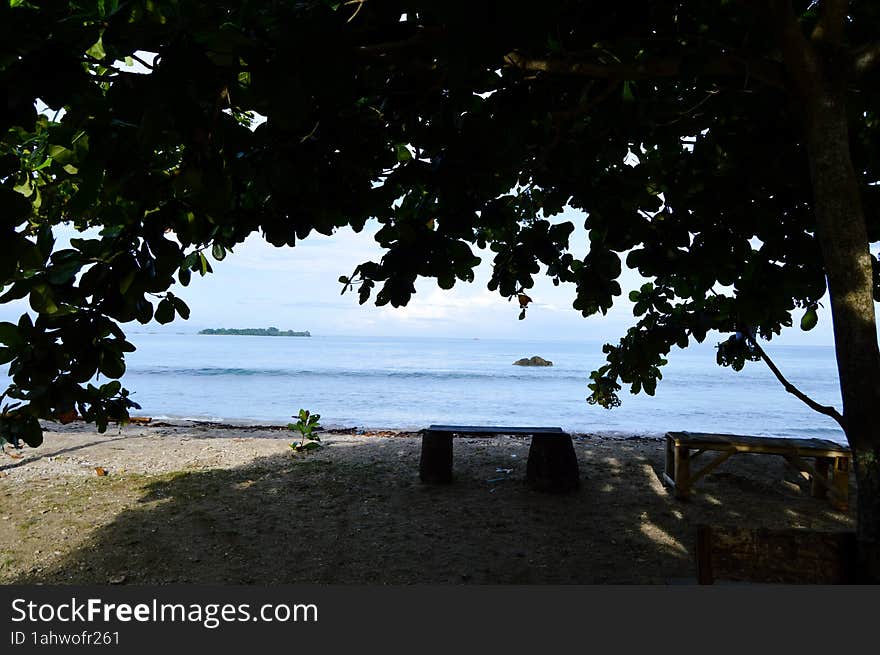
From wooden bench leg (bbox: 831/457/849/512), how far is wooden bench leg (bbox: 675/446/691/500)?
54.2 inches

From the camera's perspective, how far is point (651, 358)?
501 cm

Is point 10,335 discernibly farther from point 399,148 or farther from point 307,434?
point 307,434

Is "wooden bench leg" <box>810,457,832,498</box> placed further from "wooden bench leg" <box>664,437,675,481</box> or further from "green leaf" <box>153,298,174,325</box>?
"green leaf" <box>153,298,174,325</box>

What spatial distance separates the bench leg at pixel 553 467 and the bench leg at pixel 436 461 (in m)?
0.92

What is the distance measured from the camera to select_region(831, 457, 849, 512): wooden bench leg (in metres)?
5.45

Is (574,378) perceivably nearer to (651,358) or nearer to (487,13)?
(651,358)

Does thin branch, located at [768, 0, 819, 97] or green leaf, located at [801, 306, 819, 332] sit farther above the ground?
thin branch, located at [768, 0, 819, 97]

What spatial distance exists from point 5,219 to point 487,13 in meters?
1.27

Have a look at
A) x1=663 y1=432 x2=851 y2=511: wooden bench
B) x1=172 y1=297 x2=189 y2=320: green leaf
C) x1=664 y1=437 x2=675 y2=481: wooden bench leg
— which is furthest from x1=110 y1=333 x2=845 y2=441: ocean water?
x1=172 y1=297 x2=189 y2=320: green leaf

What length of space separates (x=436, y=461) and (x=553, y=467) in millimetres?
1280

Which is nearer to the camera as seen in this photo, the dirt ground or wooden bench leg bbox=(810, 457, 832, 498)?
the dirt ground

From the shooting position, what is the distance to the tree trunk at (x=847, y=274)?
2.07 metres

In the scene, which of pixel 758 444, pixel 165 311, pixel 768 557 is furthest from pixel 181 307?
pixel 758 444

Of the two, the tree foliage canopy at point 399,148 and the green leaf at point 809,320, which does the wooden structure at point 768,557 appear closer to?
the tree foliage canopy at point 399,148
